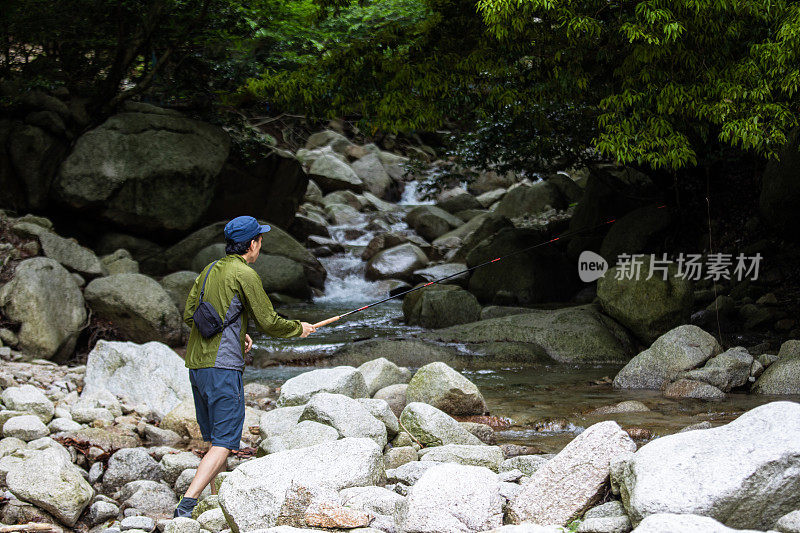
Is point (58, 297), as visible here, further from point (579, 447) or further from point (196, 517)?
point (579, 447)

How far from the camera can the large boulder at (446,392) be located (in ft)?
21.7

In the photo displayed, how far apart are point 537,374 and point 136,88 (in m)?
10.5

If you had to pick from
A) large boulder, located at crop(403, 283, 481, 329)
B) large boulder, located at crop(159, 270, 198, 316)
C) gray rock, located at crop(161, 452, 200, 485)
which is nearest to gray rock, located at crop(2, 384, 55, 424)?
gray rock, located at crop(161, 452, 200, 485)

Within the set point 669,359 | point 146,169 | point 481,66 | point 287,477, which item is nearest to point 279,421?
point 287,477

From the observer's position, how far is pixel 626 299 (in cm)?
981

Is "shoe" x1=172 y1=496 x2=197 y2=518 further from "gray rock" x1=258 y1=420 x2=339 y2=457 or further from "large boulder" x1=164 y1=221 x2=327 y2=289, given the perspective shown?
"large boulder" x1=164 y1=221 x2=327 y2=289

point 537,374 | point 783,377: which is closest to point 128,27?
point 537,374

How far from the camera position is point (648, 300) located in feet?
31.9

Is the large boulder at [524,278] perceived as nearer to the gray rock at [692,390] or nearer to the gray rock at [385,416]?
the gray rock at [692,390]

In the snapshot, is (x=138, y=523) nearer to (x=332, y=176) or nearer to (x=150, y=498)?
(x=150, y=498)

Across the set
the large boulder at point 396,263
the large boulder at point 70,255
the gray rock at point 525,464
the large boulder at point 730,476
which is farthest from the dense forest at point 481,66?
the large boulder at point 730,476

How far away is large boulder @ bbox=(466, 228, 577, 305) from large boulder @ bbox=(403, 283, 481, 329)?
2.03 meters

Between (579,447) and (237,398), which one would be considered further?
(237,398)

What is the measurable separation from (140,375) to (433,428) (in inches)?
132
